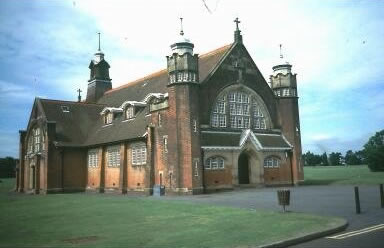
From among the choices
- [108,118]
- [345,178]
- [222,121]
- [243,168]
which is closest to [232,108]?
[222,121]

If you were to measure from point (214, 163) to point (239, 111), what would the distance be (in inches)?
264

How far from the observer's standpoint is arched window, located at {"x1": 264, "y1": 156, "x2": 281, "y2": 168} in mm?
39003

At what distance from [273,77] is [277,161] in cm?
895

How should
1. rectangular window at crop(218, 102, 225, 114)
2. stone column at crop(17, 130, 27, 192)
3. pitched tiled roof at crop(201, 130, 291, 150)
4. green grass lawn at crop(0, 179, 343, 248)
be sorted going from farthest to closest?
stone column at crop(17, 130, 27, 192) < rectangular window at crop(218, 102, 225, 114) < pitched tiled roof at crop(201, 130, 291, 150) < green grass lawn at crop(0, 179, 343, 248)

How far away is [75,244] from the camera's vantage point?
11.2m

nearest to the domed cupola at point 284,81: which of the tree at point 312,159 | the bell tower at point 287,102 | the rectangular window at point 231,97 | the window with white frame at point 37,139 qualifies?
the bell tower at point 287,102

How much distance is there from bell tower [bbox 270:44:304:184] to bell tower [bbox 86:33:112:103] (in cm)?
2580

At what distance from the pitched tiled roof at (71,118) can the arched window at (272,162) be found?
19.8 meters

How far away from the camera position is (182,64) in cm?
3406

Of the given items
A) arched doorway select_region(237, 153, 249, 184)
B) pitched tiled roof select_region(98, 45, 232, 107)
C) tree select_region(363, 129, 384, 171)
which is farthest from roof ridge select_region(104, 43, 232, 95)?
tree select_region(363, 129, 384, 171)

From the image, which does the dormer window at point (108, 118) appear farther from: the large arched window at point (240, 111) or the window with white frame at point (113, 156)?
the large arched window at point (240, 111)

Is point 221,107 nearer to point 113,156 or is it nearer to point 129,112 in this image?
point 129,112

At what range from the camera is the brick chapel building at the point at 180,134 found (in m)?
33.6

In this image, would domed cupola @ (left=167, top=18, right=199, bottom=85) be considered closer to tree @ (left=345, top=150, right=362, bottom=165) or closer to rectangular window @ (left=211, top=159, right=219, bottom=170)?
rectangular window @ (left=211, top=159, right=219, bottom=170)
